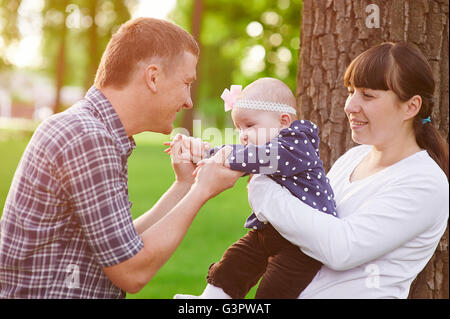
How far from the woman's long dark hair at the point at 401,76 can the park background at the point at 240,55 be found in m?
0.99

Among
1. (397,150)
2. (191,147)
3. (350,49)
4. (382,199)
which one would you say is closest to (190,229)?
(350,49)

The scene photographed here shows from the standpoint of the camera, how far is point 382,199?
2.36m

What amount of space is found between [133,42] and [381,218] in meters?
1.33

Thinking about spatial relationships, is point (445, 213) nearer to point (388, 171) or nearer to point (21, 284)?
point (388, 171)

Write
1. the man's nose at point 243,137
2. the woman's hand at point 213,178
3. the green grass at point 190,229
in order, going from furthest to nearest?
the green grass at point 190,229 → the man's nose at point 243,137 → the woman's hand at point 213,178

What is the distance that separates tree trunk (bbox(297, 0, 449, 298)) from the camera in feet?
11.4

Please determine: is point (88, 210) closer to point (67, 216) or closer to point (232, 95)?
point (67, 216)

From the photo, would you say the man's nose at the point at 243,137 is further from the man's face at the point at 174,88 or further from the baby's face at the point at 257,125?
the man's face at the point at 174,88

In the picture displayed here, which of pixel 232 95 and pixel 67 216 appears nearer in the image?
pixel 67 216

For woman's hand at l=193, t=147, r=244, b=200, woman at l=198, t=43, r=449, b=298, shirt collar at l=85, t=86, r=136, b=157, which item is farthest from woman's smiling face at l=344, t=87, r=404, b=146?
shirt collar at l=85, t=86, r=136, b=157

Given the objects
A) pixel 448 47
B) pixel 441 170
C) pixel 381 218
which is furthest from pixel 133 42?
pixel 448 47

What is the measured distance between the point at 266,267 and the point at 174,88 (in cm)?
94

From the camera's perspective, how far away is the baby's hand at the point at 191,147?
2.79 metres

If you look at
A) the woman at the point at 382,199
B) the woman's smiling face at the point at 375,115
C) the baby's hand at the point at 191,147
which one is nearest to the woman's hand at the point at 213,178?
the woman at the point at 382,199
